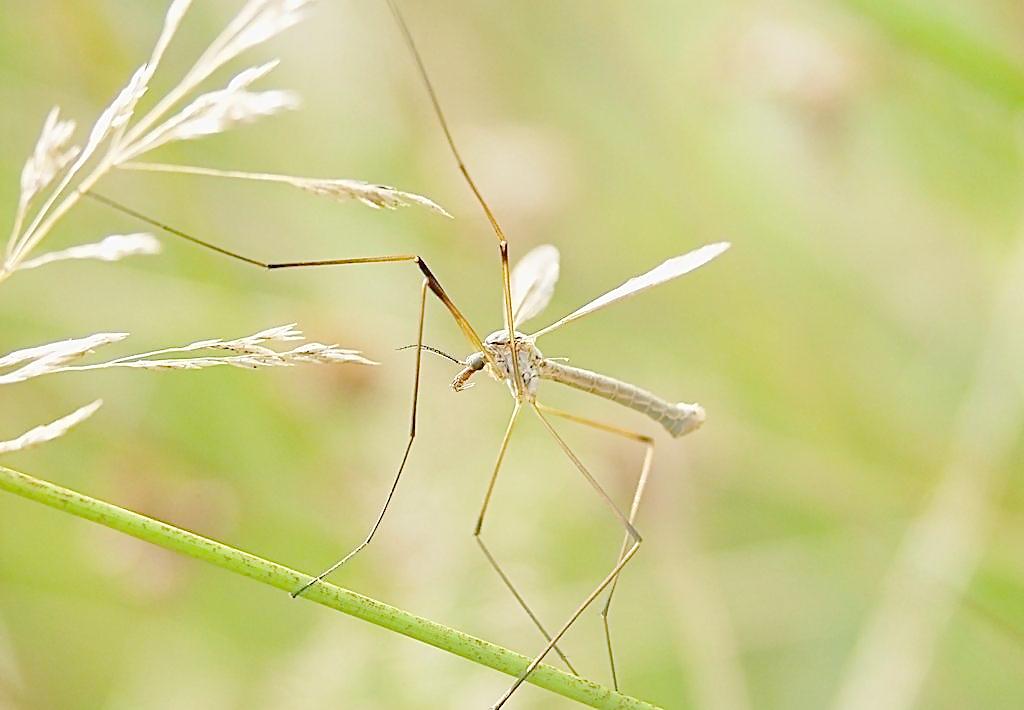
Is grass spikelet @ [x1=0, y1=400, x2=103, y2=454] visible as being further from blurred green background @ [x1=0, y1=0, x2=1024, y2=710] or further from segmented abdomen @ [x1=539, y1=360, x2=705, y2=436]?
blurred green background @ [x1=0, y1=0, x2=1024, y2=710]

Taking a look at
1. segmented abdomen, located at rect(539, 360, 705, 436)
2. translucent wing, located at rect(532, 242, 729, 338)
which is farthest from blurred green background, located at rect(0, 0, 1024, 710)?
translucent wing, located at rect(532, 242, 729, 338)

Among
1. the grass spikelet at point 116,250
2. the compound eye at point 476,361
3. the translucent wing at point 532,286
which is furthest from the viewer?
the translucent wing at point 532,286

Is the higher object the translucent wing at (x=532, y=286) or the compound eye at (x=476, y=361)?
the translucent wing at (x=532, y=286)

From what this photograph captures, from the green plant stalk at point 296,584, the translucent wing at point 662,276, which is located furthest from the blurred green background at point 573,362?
the green plant stalk at point 296,584

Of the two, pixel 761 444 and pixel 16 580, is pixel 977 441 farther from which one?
pixel 16 580

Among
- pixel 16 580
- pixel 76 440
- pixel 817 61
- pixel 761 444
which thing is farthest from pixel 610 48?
pixel 16 580

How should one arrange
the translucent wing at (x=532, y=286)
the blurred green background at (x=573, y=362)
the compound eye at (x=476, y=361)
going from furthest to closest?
the blurred green background at (x=573, y=362) → the translucent wing at (x=532, y=286) → the compound eye at (x=476, y=361)

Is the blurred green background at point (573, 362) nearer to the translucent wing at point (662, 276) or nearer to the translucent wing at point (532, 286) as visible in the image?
the translucent wing at point (532, 286)

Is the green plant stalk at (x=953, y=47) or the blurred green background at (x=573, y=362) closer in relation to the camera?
the green plant stalk at (x=953, y=47)
